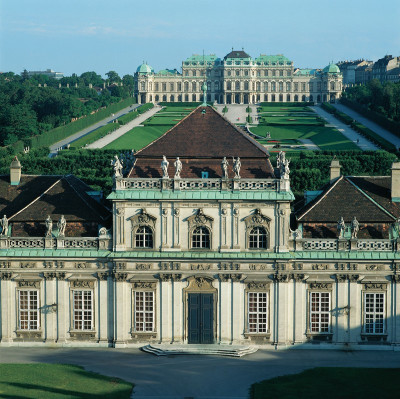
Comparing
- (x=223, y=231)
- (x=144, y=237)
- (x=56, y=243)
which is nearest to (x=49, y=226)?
(x=56, y=243)

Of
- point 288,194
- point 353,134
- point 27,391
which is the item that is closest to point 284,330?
point 288,194

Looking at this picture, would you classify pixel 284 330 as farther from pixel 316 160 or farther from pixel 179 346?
pixel 316 160

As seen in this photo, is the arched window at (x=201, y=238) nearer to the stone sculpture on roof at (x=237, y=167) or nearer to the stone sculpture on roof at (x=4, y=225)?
the stone sculpture on roof at (x=237, y=167)

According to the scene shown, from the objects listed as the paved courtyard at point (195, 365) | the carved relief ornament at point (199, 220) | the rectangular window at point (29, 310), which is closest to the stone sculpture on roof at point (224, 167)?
the carved relief ornament at point (199, 220)

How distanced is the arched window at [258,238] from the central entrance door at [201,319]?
377 centimetres

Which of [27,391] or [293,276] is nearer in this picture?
[27,391]

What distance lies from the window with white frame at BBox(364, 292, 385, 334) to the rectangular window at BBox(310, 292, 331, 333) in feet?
6.96

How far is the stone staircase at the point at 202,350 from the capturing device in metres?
52.1

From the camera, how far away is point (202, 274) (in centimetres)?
5334

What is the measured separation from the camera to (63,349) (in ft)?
176

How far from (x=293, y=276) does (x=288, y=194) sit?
4608 millimetres

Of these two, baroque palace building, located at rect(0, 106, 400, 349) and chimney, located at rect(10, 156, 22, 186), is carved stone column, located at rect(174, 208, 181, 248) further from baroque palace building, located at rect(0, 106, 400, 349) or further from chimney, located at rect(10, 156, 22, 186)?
chimney, located at rect(10, 156, 22, 186)

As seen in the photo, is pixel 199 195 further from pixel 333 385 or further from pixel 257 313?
pixel 333 385

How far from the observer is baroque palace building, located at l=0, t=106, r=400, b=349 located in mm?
53219
